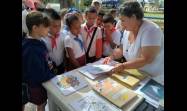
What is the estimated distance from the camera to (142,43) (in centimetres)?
156

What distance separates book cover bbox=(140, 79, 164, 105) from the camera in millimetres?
1174

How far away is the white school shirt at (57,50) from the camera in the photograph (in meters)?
1.90

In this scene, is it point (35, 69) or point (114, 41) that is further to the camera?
point (114, 41)

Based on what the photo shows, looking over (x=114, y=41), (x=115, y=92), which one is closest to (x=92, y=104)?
(x=115, y=92)

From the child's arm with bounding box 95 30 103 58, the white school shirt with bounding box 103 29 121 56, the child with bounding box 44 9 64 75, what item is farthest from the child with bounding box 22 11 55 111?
the white school shirt with bounding box 103 29 121 56

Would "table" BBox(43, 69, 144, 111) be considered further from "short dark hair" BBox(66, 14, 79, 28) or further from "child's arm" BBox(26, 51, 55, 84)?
"short dark hair" BBox(66, 14, 79, 28)

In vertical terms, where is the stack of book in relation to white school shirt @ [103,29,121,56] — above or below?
below

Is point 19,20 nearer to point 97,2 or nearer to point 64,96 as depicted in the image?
point 64,96

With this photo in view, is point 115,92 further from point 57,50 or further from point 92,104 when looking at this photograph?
point 57,50

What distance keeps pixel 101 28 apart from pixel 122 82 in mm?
1255

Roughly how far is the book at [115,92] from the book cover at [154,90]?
0.09 metres

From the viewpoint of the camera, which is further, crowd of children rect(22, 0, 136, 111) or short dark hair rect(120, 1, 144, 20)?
short dark hair rect(120, 1, 144, 20)

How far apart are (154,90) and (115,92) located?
0.24 metres
